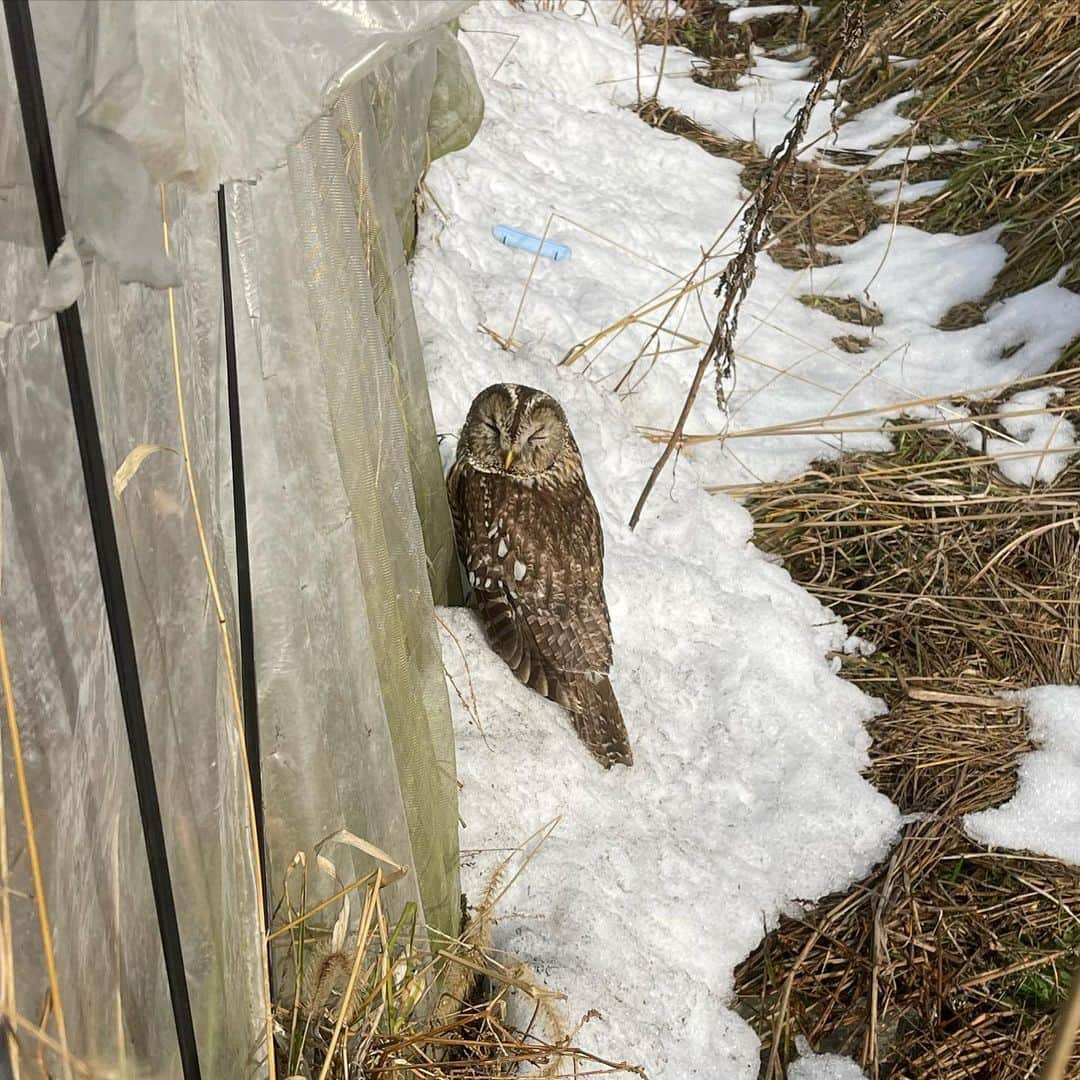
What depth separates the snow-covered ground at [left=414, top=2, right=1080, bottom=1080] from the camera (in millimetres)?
2605

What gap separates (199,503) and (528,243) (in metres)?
3.36

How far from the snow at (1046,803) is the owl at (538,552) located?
3.06ft

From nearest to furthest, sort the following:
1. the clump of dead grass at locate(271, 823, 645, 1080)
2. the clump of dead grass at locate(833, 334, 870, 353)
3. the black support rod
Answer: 1. the black support rod
2. the clump of dead grass at locate(271, 823, 645, 1080)
3. the clump of dead grass at locate(833, 334, 870, 353)

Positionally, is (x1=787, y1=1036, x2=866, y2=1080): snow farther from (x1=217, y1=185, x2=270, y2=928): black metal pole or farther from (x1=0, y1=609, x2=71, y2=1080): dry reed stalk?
(x1=0, y1=609, x2=71, y2=1080): dry reed stalk

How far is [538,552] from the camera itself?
3191mm

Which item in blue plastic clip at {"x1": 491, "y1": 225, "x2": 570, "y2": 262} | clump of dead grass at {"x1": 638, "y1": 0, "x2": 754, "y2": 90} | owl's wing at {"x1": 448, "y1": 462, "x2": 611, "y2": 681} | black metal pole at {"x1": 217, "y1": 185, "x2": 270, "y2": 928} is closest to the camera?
black metal pole at {"x1": 217, "y1": 185, "x2": 270, "y2": 928}

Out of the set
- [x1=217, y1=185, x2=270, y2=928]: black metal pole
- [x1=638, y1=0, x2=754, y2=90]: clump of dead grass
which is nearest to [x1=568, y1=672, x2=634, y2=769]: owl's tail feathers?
[x1=217, y1=185, x2=270, y2=928]: black metal pole

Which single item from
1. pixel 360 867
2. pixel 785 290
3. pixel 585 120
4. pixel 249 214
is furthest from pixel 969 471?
pixel 249 214

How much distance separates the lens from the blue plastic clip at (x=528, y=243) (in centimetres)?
448

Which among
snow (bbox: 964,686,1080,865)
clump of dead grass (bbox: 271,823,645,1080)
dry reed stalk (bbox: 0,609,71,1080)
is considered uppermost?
dry reed stalk (bbox: 0,609,71,1080)

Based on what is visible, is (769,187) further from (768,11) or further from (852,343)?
(768,11)

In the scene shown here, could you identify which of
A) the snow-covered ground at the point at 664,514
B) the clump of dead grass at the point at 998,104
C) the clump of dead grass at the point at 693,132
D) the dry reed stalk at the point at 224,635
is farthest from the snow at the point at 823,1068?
the clump of dead grass at the point at 693,132

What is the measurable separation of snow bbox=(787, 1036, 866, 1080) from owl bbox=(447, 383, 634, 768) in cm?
80

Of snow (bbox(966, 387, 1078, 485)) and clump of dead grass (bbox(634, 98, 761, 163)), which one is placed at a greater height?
clump of dead grass (bbox(634, 98, 761, 163))
